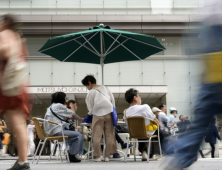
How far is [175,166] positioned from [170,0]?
67.8 feet

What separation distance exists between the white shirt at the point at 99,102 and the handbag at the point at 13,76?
382 centimetres

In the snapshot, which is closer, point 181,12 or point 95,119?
point 95,119

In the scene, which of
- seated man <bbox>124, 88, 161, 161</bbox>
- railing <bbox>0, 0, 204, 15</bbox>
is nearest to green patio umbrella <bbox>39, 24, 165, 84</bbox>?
seated man <bbox>124, 88, 161, 161</bbox>

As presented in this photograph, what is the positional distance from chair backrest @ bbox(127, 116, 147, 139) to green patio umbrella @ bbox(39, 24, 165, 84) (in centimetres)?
179

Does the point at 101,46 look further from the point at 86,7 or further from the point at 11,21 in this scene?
the point at 86,7

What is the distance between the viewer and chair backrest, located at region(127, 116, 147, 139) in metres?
7.37

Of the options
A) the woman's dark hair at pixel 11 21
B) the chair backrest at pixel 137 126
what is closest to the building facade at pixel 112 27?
the chair backrest at pixel 137 126

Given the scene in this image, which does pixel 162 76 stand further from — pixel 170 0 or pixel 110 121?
pixel 110 121

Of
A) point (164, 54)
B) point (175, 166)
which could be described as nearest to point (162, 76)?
point (164, 54)

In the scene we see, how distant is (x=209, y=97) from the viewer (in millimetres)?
2059

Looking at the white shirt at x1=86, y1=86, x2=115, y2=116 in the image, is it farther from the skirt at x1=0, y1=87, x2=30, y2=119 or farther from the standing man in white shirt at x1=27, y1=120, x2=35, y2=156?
the standing man in white shirt at x1=27, y1=120, x2=35, y2=156

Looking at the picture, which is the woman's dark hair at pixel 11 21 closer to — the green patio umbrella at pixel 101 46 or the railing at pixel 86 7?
the green patio umbrella at pixel 101 46

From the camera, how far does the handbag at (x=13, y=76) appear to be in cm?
378

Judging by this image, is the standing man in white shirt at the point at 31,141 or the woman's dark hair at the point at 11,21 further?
the standing man in white shirt at the point at 31,141
